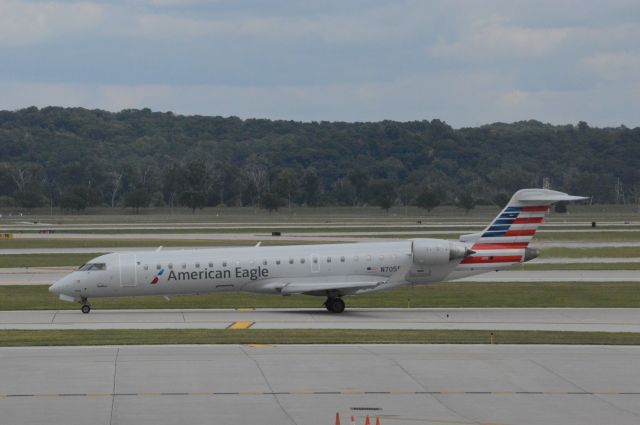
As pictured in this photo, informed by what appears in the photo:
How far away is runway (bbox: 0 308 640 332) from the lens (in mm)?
33594

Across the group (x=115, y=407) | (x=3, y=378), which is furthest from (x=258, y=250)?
(x=115, y=407)

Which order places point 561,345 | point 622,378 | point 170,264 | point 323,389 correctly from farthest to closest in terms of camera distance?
point 170,264 < point 561,345 < point 622,378 < point 323,389

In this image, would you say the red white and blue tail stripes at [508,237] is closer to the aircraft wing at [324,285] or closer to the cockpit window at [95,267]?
the aircraft wing at [324,285]

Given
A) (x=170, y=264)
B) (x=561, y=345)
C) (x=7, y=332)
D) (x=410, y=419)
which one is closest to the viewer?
(x=410, y=419)

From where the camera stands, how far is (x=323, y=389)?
22.0 metres

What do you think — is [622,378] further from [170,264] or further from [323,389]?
[170,264]

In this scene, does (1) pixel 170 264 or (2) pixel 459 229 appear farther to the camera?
(2) pixel 459 229

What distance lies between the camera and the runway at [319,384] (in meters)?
19.6

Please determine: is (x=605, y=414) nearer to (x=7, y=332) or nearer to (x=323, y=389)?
(x=323, y=389)

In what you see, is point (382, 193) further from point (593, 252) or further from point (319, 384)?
point (319, 384)

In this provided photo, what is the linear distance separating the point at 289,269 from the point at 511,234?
8.33 m

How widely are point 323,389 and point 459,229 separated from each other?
255 ft

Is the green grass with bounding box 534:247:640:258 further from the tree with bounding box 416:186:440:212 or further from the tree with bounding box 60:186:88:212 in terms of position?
the tree with bounding box 60:186:88:212

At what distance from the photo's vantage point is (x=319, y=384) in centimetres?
2252
